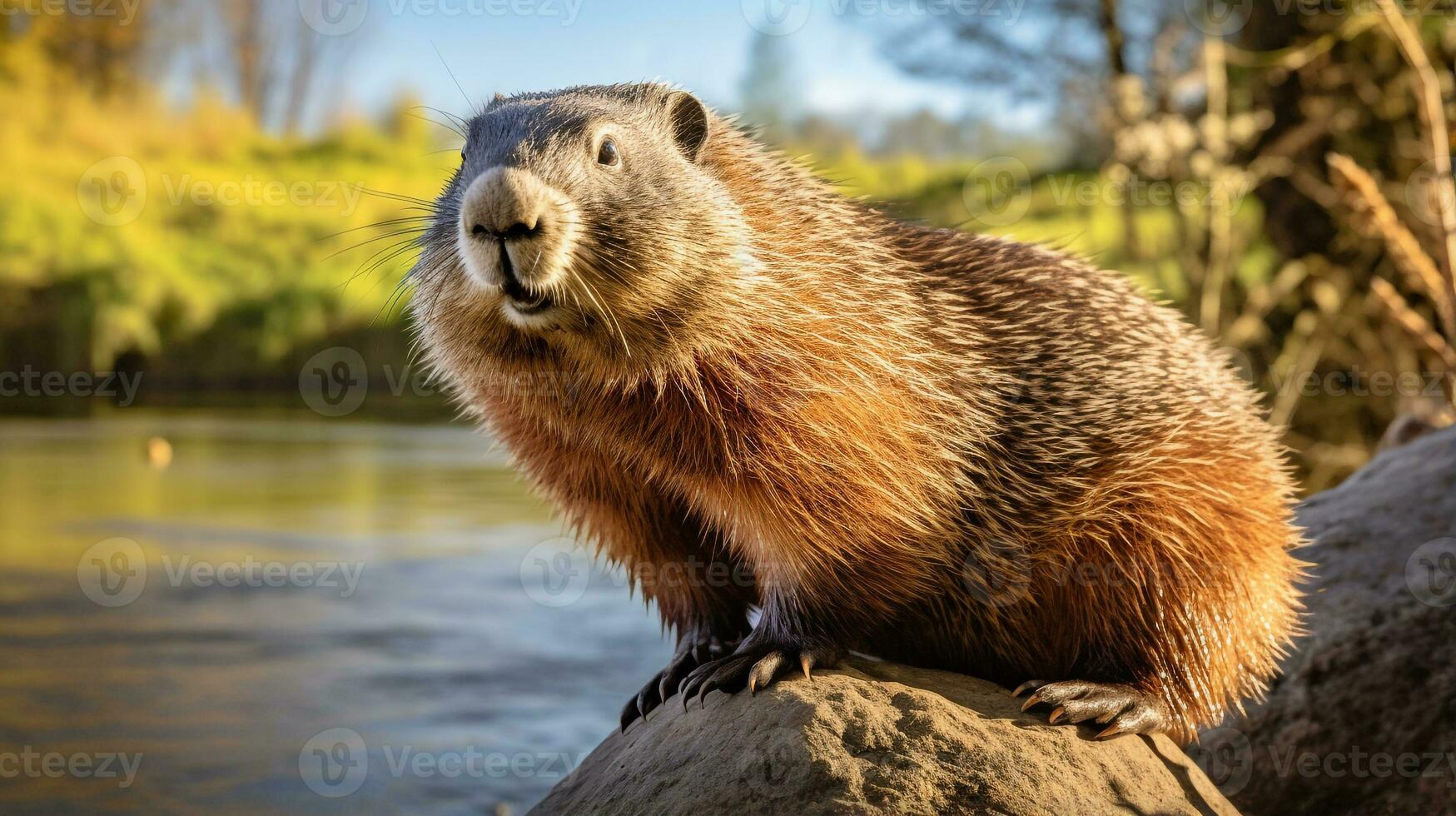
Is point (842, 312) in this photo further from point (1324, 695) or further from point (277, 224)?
point (277, 224)

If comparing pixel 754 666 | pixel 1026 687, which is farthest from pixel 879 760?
pixel 1026 687

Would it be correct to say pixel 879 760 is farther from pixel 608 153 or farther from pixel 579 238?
pixel 608 153

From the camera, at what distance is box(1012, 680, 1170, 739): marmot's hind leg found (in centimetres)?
406

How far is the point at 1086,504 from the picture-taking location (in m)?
4.33

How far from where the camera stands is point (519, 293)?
3.47 meters

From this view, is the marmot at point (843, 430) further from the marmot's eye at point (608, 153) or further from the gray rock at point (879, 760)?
the gray rock at point (879, 760)

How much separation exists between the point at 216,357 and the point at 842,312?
845 inches

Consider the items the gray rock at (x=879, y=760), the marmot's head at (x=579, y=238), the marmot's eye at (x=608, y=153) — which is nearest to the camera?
the marmot's head at (x=579, y=238)

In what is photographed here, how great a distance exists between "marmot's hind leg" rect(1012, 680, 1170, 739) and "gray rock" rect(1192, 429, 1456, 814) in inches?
48.5

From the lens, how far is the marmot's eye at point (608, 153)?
3.70 meters

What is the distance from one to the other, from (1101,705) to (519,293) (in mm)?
2520

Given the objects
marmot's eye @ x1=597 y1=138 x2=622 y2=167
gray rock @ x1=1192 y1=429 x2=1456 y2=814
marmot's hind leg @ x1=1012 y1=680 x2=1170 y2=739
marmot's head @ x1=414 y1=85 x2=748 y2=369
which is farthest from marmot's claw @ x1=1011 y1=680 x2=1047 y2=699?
marmot's eye @ x1=597 y1=138 x2=622 y2=167

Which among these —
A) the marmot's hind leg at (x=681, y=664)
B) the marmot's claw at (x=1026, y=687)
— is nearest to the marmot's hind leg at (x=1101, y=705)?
the marmot's claw at (x=1026, y=687)

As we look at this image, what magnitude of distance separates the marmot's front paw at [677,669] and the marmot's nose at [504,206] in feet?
Result: 6.53
